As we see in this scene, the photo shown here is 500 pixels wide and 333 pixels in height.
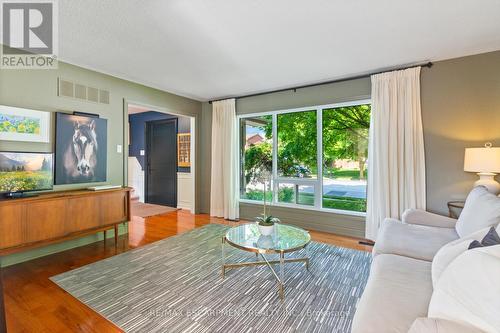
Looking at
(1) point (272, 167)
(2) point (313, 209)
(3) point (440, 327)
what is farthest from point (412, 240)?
(1) point (272, 167)

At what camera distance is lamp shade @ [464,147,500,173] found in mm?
2521

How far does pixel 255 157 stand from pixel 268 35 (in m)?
2.62

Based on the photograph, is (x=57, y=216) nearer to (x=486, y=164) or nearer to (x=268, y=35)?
(x=268, y=35)

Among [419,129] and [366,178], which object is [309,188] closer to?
[366,178]

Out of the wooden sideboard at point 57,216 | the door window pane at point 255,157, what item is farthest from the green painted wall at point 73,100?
the door window pane at point 255,157

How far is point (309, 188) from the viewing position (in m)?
4.26

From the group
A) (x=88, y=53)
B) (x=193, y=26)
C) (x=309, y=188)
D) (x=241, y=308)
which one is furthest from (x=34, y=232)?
(x=309, y=188)

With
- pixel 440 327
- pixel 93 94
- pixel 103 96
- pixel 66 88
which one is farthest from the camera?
pixel 103 96

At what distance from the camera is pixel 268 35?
252 cm

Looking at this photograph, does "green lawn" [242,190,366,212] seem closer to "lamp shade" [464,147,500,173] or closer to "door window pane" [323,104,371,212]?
"door window pane" [323,104,371,212]

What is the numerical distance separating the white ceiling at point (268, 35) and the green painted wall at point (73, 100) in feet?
0.70

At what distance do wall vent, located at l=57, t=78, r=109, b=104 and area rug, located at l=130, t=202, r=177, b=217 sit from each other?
2532 mm

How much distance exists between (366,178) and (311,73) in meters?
1.81

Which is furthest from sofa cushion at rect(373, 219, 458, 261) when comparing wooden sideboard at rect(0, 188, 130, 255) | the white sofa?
wooden sideboard at rect(0, 188, 130, 255)
